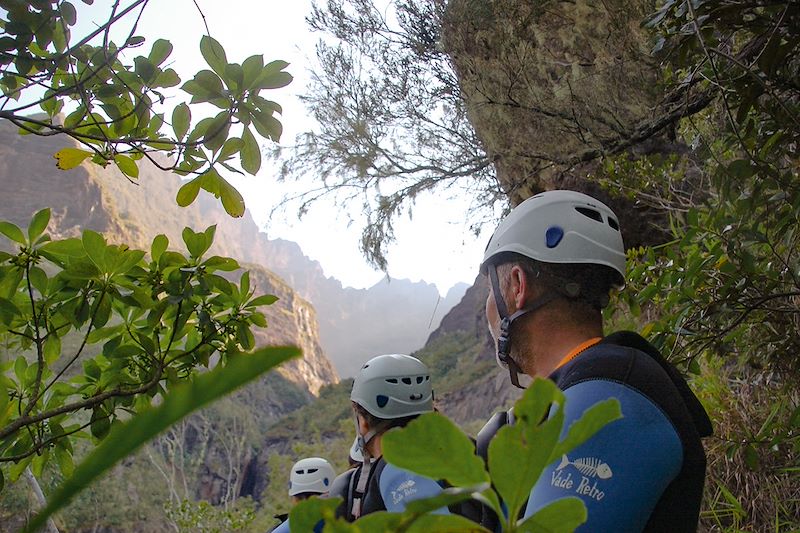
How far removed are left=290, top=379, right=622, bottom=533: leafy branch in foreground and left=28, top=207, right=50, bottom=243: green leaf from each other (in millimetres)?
1378

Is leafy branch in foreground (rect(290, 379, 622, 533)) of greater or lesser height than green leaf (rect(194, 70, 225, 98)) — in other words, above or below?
below

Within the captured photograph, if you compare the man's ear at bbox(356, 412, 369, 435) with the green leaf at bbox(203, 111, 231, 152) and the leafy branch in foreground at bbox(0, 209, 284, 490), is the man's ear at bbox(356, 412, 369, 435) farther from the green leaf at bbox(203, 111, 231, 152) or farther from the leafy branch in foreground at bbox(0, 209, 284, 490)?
the green leaf at bbox(203, 111, 231, 152)

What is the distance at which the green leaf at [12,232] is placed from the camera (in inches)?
55.6

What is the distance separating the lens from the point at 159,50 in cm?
165

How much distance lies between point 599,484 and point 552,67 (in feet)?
12.8

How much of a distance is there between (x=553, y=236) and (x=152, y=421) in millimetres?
1460

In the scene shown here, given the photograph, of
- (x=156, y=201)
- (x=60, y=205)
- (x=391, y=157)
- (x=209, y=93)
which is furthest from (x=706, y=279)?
(x=156, y=201)

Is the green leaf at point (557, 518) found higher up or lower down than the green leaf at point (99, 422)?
lower down

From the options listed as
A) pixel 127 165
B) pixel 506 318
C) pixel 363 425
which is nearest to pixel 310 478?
pixel 363 425

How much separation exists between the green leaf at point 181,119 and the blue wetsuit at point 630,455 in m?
1.20

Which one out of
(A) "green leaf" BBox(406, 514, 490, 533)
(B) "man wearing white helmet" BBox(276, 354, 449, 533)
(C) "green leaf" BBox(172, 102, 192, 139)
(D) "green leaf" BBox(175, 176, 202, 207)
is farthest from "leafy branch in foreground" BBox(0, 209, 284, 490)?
(A) "green leaf" BBox(406, 514, 490, 533)

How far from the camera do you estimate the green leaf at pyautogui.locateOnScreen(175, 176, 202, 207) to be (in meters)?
1.65

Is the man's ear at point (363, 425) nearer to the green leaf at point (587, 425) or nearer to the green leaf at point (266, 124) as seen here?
the green leaf at point (266, 124)

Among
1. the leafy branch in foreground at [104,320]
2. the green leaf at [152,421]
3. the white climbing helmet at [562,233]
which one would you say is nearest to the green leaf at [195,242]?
the leafy branch in foreground at [104,320]
